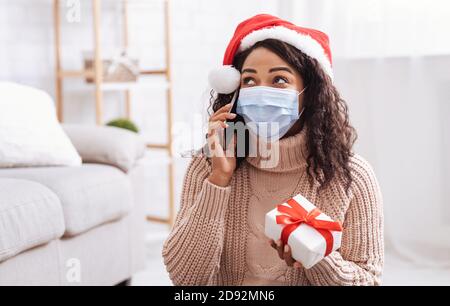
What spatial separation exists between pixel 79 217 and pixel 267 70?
3.44 ft

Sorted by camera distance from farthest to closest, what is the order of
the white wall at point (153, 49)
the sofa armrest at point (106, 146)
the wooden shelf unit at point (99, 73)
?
the white wall at point (153, 49) < the wooden shelf unit at point (99, 73) < the sofa armrest at point (106, 146)

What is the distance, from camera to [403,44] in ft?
8.05

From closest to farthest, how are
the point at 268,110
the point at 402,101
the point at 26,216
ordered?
the point at 268,110 → the point at 26,216 → the point at 402,101

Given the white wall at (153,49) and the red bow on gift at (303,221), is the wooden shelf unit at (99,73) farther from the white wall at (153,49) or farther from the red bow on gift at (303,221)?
the red bow on gift at (303,221)

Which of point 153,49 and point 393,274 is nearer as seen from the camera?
point 393,274

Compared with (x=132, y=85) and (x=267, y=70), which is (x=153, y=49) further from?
(x=267, y=70)

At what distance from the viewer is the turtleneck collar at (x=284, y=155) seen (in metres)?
1.04

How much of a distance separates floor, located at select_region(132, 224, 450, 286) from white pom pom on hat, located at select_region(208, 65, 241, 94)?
1.33 m

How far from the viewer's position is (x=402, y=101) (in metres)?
2.52

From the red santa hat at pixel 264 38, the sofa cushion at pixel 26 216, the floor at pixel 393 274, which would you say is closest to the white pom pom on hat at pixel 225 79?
the red santa hat at pixel 264 38

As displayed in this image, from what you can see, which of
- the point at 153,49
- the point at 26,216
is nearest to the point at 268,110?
the point at 26,216

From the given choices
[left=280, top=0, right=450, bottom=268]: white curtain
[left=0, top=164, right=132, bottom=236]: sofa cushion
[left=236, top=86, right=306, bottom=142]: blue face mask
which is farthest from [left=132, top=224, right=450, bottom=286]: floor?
[left=236, top=86, right=306, bottom=142]: blue face mask

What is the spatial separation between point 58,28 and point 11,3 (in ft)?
0.72
